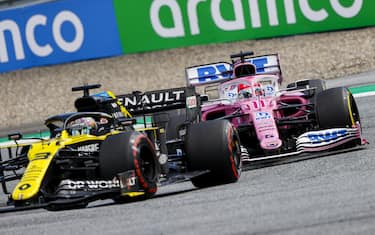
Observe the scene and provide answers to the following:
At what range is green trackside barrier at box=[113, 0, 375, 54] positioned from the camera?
20375 millimetres

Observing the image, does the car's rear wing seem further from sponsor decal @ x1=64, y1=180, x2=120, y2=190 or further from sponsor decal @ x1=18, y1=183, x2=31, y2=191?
sponsor decal @ x1=18, y1=183, x2=31, y2=191

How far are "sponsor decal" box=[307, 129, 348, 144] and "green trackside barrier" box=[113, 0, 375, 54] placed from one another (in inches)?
312

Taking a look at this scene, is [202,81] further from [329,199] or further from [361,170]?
[329,199]

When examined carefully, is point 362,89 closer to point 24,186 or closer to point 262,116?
point 262,116

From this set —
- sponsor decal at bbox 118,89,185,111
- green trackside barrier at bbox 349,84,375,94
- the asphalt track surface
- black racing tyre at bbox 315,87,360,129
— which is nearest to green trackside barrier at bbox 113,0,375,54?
green trackside barrier at bbox 349,84,375,94

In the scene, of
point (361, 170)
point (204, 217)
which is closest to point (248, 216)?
point (204, 217)

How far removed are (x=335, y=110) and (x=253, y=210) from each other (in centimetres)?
502

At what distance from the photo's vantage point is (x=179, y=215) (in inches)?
332

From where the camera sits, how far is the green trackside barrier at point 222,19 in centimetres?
2038

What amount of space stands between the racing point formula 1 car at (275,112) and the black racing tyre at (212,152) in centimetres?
141

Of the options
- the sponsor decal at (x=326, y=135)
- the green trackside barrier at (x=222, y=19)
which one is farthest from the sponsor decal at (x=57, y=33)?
the sponsor decal at (x=326, y=135)

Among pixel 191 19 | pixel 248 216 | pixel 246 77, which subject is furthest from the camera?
pixel 191 19

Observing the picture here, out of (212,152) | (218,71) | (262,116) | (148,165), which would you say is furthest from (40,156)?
(218,71)

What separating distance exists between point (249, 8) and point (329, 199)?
12.5 metres
